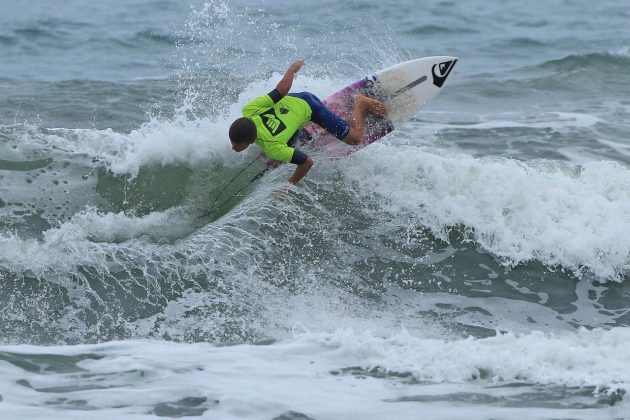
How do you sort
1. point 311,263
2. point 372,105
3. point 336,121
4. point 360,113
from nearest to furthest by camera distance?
point 311,263
point 336,121
point 360,113
point 372,105

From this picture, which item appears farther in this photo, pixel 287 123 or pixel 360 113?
pixel 360 113

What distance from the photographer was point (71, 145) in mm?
9500

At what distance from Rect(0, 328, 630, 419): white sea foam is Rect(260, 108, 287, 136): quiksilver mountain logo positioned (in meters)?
2.46

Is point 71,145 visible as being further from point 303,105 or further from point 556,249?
point 556,249

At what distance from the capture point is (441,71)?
9.33 m

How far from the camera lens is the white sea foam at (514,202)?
7.96 m

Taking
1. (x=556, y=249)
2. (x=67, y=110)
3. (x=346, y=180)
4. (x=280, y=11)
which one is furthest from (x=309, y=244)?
(x=280, y=11)

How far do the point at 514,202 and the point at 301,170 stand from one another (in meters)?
2.03

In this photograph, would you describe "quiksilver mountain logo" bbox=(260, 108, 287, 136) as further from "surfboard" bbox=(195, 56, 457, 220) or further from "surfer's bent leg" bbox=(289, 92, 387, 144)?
"surfboard" bbox=(195, 56, 457, 220)

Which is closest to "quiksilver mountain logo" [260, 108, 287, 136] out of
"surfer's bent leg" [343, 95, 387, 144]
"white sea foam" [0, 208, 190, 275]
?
"surfer's bent leg" [343, 95, 387, 144]

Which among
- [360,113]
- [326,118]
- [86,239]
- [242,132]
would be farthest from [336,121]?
[86,239]

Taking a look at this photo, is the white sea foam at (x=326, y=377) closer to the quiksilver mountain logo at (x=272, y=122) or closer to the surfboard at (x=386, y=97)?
the quiksilver mountain logo at (x=272, y=122)

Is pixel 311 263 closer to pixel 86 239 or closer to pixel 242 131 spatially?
pixel 242 131

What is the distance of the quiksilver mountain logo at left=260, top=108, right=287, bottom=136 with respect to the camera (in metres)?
8.07
